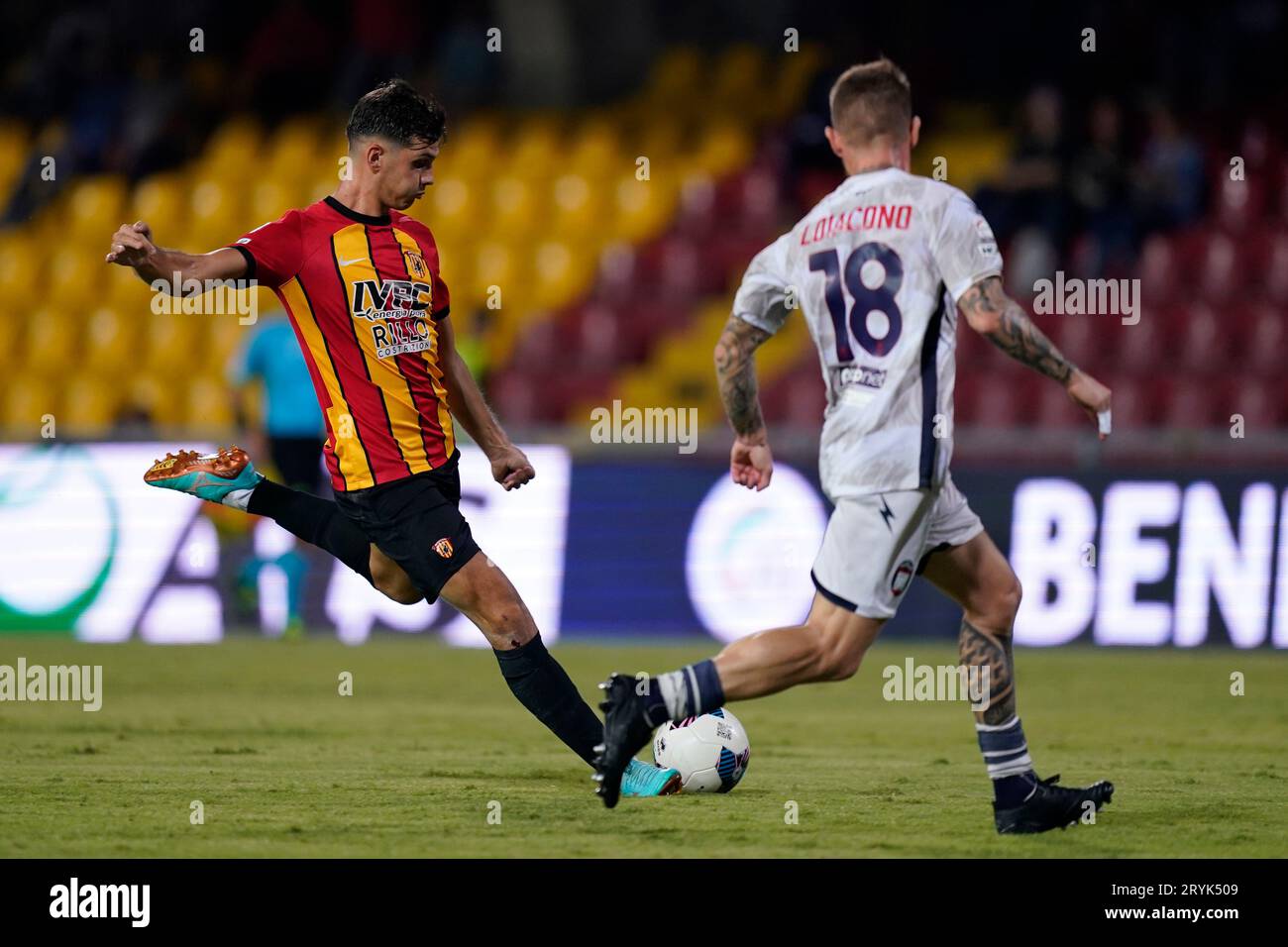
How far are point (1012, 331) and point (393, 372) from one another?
2.05 meters

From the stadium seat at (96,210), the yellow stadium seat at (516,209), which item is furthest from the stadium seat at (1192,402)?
the stadium seat at (96,210)

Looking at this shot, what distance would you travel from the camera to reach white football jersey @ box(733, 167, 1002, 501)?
525 cm

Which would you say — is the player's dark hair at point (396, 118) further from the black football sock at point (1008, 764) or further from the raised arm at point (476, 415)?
the black football sock at point (1008, 764)

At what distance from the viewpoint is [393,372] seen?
606cm

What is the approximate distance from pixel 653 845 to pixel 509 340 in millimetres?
11507

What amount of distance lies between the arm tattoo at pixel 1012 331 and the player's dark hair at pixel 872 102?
567 mm

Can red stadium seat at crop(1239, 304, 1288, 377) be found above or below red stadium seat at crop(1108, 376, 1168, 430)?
above

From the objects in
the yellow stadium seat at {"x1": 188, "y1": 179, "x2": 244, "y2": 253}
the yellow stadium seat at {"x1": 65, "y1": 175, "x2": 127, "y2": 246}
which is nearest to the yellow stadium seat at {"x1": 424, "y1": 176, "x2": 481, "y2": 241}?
the yellow stadium seat at {"x1": 188, "y1": 179, "x2": 244, "y2": 253}

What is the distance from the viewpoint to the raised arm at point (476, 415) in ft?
20.9

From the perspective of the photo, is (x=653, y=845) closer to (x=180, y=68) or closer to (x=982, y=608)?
(x=982, y=608)

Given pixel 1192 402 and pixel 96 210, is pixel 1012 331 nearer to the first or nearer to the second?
pixel 1192 402

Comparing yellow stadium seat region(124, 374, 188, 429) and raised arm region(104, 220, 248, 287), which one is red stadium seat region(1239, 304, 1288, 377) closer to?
yellow stadium seat region(124, 374, 188, 429)

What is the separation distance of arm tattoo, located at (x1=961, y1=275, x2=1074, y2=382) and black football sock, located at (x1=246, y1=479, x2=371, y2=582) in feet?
7.41
